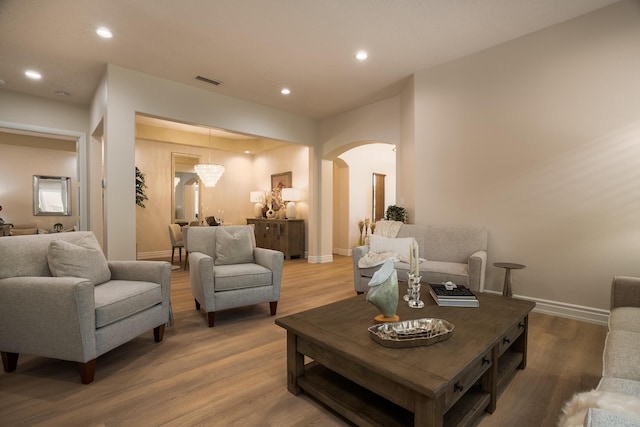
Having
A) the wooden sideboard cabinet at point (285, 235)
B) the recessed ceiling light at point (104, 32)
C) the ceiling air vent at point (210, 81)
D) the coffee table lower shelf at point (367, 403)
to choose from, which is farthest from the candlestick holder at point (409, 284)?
the wooden sideboard cabinet at point (285, 235)

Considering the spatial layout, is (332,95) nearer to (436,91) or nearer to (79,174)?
(436,91)

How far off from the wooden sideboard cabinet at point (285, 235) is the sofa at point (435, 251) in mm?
2990

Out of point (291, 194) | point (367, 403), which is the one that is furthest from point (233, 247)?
point (291, 194)

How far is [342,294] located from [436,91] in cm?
291

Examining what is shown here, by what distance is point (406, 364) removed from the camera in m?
1.24

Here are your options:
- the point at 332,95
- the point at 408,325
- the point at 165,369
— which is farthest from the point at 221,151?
the point at 408,325

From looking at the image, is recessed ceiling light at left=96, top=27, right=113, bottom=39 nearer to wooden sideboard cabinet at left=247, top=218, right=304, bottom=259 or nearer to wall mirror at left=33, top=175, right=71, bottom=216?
wooden sideboard cabinet at left=247, top=218, right=304, bottom=259

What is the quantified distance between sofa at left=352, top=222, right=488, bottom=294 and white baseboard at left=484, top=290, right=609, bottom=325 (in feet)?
2.22

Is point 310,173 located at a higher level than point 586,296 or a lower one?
higher

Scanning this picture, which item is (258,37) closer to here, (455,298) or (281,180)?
(455,298)

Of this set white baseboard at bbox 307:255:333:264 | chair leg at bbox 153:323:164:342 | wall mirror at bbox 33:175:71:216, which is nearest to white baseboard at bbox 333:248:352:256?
white baseboard at bbox 307:255:333:264

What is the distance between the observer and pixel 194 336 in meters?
2.59

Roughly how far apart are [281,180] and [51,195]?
509 cm

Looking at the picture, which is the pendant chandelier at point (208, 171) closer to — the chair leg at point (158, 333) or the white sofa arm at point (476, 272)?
the chair leg at point (158, 333)
